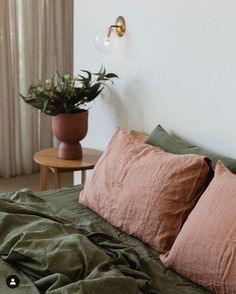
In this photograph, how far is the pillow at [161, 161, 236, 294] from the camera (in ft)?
4.25

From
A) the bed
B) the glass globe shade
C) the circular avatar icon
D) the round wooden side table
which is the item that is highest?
the glass globe shade

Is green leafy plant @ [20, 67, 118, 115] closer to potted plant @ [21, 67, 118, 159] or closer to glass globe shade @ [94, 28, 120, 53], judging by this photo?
potted plant @ [21, 67, 118, 159]

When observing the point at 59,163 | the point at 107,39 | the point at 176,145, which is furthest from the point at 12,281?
the point at 107,39

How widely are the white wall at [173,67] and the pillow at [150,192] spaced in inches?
12.6

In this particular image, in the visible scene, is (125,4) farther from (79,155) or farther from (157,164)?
(157,164)

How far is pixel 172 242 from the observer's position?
160 centimetres

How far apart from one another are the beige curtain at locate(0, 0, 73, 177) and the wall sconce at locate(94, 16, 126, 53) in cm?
121

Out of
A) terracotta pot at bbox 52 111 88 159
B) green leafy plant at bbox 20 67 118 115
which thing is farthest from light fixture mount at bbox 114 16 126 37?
terracotta pot at bbox 52 111 88 159

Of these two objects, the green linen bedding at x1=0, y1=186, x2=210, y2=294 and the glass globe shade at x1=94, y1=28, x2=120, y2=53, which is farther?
the glass globe shade at x1=94, y1=28, x2=120, y2=53

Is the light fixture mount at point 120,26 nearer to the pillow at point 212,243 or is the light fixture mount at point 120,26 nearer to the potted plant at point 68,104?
the potted plant at point 68,104

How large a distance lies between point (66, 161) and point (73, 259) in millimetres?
1292

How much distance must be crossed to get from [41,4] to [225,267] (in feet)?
9.61

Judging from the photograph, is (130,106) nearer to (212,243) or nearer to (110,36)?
(110,36)

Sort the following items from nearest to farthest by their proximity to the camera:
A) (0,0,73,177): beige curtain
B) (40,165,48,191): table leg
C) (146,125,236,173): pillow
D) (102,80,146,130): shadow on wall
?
(146,125,236,173): pillow, (102,80,146,130): shadow on wall, (40,165,48,191): table leg, (0,0,73,177): beige curtain
